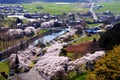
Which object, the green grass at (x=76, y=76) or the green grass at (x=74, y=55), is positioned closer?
the green grass at (x=76, y=76)

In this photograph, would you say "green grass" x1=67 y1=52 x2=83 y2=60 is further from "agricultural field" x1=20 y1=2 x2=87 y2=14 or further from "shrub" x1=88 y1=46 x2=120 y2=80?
"agricultural field" x1=20 y1=2 x2=87 y2=14

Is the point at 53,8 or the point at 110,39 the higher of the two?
the point at 110,39

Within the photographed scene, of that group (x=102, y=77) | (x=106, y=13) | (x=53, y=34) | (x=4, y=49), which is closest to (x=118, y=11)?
(x=106, y=13)

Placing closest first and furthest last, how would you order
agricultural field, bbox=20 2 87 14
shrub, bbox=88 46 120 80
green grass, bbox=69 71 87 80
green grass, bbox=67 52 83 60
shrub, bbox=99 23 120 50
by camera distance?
shrub, bbox=88 46 120 80
green grass, bbox=69 71 87 80
shrub, bbox=99 23 120 50
green grass, bbox=67 52 83 60
agricultural field, bbox=20 2 87 14

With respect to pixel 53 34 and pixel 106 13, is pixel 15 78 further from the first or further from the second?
pixel 106 13

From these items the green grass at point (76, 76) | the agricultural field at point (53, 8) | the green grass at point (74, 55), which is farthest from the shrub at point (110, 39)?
the agricultural field at point (53, 8)

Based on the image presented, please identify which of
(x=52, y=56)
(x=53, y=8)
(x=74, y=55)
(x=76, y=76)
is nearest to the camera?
(x=76, y=76)

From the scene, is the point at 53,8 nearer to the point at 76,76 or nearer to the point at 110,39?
the point at 110,39

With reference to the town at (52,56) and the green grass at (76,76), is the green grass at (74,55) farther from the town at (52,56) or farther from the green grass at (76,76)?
the green grass at (76,76)

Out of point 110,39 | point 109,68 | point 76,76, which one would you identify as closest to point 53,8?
point 110,39

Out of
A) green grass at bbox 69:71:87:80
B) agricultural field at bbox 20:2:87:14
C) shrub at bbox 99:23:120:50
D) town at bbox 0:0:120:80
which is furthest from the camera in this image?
agricultural field at bbox 20:2:87:14

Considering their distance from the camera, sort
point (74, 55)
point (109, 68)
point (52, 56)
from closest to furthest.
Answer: point (109, 68)
point (52, 56)
point (74, 55)

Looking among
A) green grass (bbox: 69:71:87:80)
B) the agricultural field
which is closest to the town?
green grass (bbox: 69:71:87:80)
